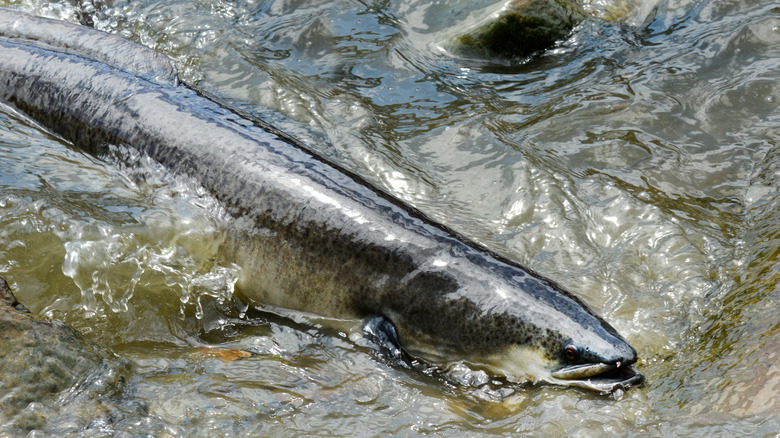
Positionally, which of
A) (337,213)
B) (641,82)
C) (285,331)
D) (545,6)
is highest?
(545,6)

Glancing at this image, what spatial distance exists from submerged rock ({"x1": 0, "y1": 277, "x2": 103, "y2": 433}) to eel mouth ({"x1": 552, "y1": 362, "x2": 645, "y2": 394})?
1913 mm

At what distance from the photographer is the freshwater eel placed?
3076 mm

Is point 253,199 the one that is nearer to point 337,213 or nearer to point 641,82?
point 337,213

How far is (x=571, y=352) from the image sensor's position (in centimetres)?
298

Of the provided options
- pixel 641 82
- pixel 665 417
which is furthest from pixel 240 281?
pixel 641 82

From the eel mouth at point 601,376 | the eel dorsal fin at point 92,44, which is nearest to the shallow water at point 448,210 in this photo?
the eel mouth at point 601,376

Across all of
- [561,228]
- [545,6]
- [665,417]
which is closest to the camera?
[665,417]

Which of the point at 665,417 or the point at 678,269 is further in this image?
the point at 678,269

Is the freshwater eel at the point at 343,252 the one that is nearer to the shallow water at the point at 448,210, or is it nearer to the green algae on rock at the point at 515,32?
the shallow water at the point at 448,210

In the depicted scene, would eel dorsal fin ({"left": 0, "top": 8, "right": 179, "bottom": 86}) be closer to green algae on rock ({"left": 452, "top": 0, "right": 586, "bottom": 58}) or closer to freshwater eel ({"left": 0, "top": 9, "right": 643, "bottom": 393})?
freshwater eel ({"left": 0, "top": 9, "right": 643, "bottom": 393})

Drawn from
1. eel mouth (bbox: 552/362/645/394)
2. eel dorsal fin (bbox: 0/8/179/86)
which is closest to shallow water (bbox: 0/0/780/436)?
eel mouth (bbox: 552/362/645/394)

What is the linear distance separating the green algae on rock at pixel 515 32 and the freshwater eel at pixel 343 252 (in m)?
2.15

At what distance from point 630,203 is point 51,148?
3.52 metres

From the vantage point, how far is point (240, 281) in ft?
12.1
